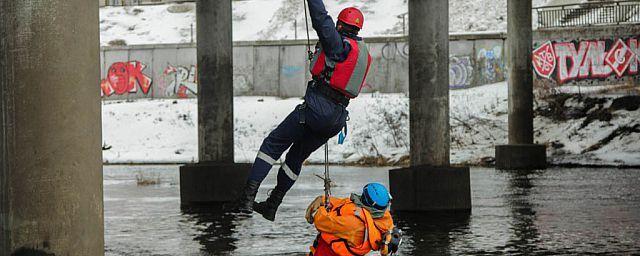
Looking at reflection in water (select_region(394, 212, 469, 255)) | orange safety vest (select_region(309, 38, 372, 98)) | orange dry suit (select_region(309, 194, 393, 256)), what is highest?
orange safety vest (select_region(309, 38, 372, 98))

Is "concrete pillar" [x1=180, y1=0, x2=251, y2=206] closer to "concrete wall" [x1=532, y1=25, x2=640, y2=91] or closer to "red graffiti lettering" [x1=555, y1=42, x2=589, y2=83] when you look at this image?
"concrete wall" [x1=532, y1=25, x2=640, y2=91]

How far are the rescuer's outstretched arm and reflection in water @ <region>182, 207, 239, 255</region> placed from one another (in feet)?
12.8

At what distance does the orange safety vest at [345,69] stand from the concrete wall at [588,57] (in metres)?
39.1

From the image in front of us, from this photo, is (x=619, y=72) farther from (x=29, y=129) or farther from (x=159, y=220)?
(x=29, y=129)

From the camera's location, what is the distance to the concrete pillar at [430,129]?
19938 mm

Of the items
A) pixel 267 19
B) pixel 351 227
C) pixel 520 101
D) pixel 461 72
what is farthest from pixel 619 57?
pixel 351 227

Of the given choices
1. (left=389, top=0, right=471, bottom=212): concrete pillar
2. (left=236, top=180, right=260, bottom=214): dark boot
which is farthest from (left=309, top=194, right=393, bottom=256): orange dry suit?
(left=389, top=0, right=471, bottom=212): concrete pillar

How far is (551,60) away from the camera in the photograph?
52.9 m

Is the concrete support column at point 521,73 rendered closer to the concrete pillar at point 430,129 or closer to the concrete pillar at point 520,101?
the concrete pillar at point 520,101

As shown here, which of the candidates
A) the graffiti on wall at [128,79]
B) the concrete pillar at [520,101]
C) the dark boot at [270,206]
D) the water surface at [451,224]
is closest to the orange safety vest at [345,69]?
the dark boot at [270,206]

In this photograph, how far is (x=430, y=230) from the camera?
665 inches

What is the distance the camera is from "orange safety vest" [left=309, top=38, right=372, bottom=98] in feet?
37.2

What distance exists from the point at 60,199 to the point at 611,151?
28.0 meters

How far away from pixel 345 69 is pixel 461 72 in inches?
1704
